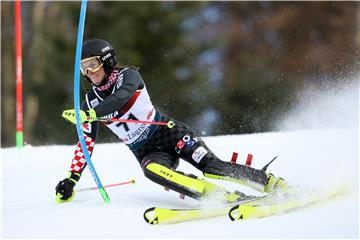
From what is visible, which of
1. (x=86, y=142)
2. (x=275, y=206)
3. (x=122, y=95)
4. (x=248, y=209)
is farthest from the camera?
(x=86, y=142)

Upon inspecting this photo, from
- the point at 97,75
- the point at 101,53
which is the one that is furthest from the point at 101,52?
the point at 97,75

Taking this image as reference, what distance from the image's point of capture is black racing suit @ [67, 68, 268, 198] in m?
4.36

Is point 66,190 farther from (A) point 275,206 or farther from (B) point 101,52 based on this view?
(A) point 275,206

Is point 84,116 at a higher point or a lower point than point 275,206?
higher

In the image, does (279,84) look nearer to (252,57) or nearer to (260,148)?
(252,57)

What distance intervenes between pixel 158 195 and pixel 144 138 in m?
0.52

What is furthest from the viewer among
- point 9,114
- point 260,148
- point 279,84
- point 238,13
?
point 238,13

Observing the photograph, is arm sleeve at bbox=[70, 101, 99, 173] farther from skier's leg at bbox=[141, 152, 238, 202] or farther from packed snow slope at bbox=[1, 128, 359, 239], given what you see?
skier's leg at bbox=[141, 152, 238, 202]

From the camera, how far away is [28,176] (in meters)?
5.88

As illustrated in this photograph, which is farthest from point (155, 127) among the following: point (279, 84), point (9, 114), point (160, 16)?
point (9, 114)

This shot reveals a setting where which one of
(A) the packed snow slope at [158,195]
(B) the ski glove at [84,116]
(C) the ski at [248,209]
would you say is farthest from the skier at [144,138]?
(A) the packed snow slope at [158,195]

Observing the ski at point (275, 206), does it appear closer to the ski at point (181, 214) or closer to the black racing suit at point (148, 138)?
the ski at point (181, 214)

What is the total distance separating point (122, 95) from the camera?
165 inches

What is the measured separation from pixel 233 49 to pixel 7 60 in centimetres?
773
